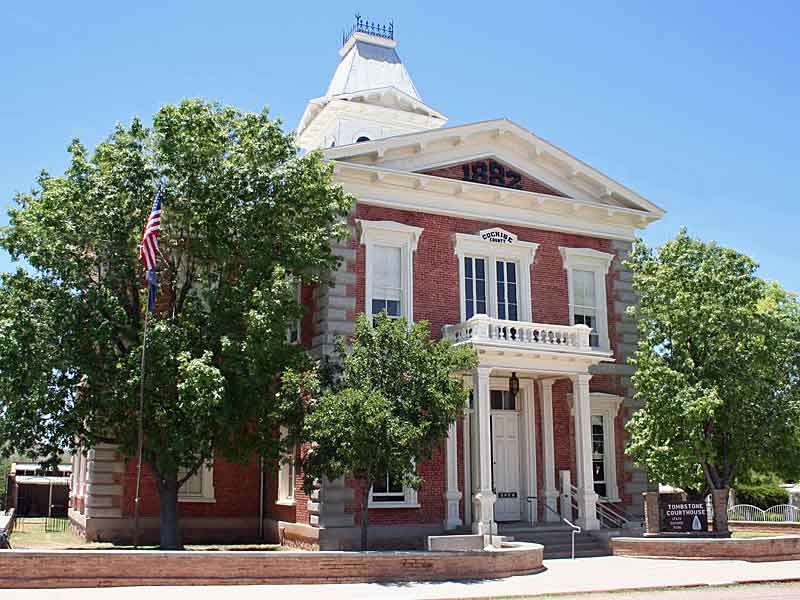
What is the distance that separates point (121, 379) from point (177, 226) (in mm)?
3897

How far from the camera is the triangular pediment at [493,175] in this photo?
2506 centimetres

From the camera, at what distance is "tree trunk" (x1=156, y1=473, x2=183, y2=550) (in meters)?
20.1

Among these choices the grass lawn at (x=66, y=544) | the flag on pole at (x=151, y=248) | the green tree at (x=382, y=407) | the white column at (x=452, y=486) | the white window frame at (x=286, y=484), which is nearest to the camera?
the flag on pole at (x=151, y=248)

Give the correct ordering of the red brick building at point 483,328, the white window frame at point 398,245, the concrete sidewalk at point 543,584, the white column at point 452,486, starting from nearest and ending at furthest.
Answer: the concrete sidewalk at point 543,584 < the red brick building at point 483,328 < the white column at point 452,486 < the white window frame at point 398,245

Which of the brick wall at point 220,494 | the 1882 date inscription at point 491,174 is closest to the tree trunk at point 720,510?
the 1882 date inscription at point 491,174

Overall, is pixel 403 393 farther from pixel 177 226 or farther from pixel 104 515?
pixel 104 515

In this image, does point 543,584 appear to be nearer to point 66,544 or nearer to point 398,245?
point 398,245

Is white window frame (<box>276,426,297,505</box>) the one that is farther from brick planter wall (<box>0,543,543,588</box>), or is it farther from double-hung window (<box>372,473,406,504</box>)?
brick planter wall (<box>0,543,543,588</box>)

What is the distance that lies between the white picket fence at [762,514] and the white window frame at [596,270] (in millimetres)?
11306

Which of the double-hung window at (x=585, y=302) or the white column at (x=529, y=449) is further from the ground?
the double-hung window at (x=585, y=302)

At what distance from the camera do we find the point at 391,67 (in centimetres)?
3828

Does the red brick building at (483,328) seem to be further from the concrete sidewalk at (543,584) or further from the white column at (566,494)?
the concrete sidewalk at (543,584)

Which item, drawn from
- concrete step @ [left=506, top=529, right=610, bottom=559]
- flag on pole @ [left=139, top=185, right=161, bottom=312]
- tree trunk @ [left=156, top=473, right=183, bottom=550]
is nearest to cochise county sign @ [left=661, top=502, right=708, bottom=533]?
concrete step @ [left=506, top=529, right=610, bottom=559]

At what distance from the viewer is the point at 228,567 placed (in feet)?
51.1
